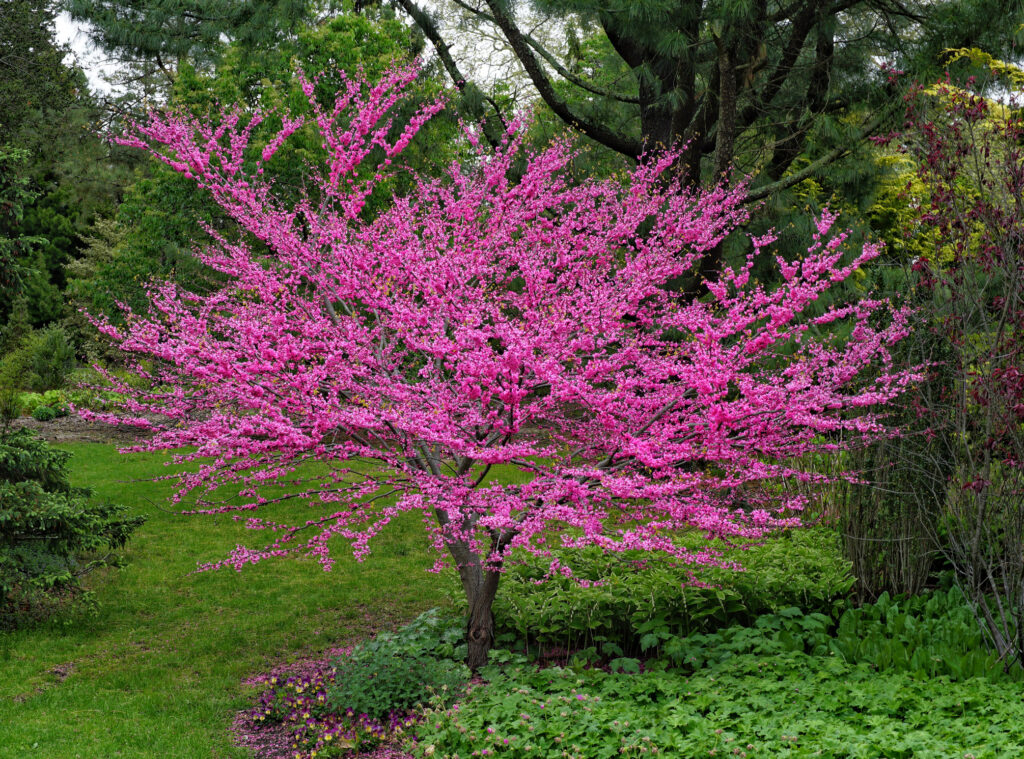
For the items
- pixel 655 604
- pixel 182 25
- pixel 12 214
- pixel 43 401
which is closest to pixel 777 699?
pixel 655 604

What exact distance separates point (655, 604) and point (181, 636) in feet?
11.7

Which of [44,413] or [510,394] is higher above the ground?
[510,394]

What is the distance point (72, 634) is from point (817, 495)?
6313 millimetres

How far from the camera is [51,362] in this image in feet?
59.6

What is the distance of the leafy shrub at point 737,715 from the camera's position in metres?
3.78

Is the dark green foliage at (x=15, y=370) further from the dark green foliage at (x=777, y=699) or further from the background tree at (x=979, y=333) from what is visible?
the background tree at (x=979, y=333)

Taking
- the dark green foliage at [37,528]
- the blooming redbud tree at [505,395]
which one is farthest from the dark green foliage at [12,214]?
the blooming redbud tree at [505,395]

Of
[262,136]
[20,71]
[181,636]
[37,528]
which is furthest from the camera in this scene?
[20,71]

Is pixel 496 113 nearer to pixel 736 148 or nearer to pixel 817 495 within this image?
pixel 736 148

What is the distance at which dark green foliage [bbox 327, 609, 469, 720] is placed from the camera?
193 inches

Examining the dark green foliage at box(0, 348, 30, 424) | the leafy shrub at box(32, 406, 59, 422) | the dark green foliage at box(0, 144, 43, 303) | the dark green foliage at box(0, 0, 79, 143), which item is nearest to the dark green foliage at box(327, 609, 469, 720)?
the dark green foliage at box(0, 144, 43, 303)

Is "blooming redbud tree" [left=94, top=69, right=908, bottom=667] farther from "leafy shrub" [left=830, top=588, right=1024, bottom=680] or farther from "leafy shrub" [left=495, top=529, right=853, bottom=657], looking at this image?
"leafy shrub" [left=830, top=588, right=1024, bottom=680]

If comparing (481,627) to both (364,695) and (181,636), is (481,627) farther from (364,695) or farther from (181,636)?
(181,636)

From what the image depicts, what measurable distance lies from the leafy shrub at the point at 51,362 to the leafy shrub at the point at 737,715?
16315mm
